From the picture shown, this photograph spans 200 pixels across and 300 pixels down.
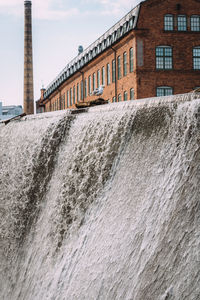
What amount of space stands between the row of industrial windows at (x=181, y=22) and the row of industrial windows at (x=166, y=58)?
125cm

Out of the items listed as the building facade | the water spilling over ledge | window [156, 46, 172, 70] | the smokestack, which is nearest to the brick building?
window [156, 46, 172, 70]

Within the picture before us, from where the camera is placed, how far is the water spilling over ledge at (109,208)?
669cm

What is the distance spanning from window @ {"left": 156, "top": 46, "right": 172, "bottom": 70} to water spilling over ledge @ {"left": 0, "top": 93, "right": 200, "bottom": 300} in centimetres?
1921

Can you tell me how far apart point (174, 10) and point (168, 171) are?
25488mm

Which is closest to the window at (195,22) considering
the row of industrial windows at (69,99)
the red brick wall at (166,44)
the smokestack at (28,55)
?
the red brick wall at (166,44)

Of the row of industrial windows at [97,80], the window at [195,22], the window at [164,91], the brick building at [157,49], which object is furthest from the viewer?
the row of industrial windows at [97,80]

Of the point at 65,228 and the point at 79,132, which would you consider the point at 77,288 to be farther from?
the point at 79,132

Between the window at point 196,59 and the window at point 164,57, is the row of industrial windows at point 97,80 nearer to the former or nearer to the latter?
the window at point 164,57

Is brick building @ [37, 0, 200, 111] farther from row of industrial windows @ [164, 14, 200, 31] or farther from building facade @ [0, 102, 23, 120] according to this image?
building facade @ [0, 102, 23, 120]

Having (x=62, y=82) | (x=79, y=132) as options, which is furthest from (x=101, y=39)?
(x=79, y=132)

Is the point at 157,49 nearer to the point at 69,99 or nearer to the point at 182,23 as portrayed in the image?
the point at 182,23

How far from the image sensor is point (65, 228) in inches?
365

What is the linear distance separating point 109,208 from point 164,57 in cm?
2359

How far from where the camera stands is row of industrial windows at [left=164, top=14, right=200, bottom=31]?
30.9 meters
